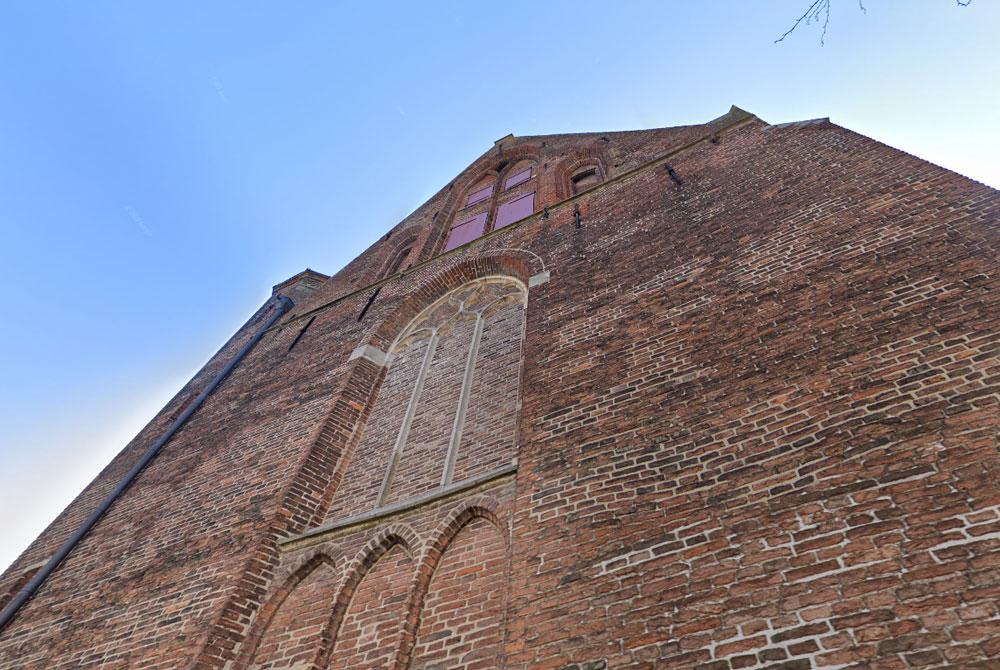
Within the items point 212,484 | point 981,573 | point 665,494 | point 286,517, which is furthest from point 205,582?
point 981,573

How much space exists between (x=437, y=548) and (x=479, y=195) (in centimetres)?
1037

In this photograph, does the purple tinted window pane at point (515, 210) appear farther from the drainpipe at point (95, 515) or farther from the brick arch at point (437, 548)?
the brick arch at point (437, 548)

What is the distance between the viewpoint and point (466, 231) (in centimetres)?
1170

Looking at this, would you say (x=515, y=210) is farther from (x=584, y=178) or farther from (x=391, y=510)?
(x=391, y=510)

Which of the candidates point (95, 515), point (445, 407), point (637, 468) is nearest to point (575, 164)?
point (445, 407)

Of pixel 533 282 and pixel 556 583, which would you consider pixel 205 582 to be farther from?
pixel 533 282

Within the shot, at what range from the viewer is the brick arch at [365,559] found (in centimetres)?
454

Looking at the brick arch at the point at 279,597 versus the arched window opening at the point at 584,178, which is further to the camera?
the arched window opening at the point at 584,178

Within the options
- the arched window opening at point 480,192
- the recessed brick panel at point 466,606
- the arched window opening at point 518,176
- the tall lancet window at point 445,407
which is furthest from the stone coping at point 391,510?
the arched window opening at point 480,192

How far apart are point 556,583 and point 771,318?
2519mm

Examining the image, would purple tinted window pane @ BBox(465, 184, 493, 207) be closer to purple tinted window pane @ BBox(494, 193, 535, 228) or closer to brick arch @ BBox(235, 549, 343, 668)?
purple tinted window pane @ BBox(494, 193, 535, 228)

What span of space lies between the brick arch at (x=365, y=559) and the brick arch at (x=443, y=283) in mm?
3920

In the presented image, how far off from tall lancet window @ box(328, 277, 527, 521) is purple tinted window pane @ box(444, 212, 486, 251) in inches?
107

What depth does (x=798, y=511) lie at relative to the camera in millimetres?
3182
